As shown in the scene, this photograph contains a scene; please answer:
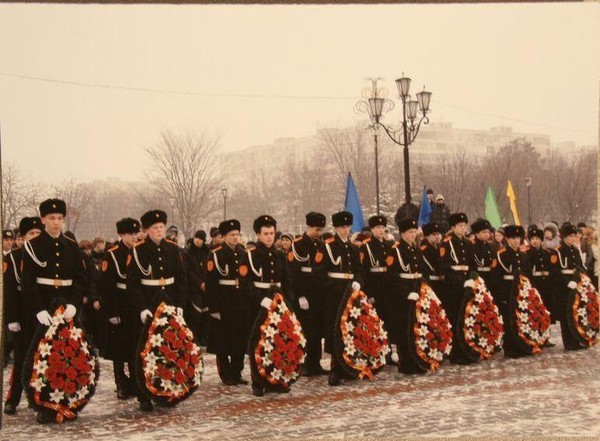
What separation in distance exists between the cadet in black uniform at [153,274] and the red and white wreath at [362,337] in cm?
146

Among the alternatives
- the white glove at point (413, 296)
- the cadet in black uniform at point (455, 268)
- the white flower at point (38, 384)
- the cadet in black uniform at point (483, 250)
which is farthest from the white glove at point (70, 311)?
the cadet in black uniform at point (483, 250)

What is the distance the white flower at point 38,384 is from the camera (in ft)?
18.7

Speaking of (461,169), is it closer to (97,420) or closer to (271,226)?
(271,226)

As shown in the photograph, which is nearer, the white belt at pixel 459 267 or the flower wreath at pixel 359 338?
the flower wreath at pixel 359 338

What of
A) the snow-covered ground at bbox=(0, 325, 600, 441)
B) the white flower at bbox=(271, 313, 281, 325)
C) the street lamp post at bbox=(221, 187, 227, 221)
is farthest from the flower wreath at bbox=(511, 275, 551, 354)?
the street lamp post at bbox=(221, 187, 227, 221)

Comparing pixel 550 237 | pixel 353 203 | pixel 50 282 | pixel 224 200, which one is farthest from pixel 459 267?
pixel 50 282

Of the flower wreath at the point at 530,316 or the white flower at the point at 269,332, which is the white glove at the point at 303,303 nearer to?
the white flower at the point at 269,332

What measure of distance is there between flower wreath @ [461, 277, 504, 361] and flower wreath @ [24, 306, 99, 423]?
3510 mm

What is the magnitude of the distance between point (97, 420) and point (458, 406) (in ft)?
8.37

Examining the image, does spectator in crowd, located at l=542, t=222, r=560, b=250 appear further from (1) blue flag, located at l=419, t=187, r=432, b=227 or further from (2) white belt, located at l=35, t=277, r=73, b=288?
(2) white belt, located at l=35, t=277, r=73, b=288

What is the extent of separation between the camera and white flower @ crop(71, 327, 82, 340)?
19.2 feet

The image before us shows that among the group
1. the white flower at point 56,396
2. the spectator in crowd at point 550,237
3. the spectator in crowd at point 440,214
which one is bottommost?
the white flower at point 56,396

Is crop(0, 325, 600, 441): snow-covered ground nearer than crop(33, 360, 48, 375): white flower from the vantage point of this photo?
Yes

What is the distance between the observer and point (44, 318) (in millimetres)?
5750
